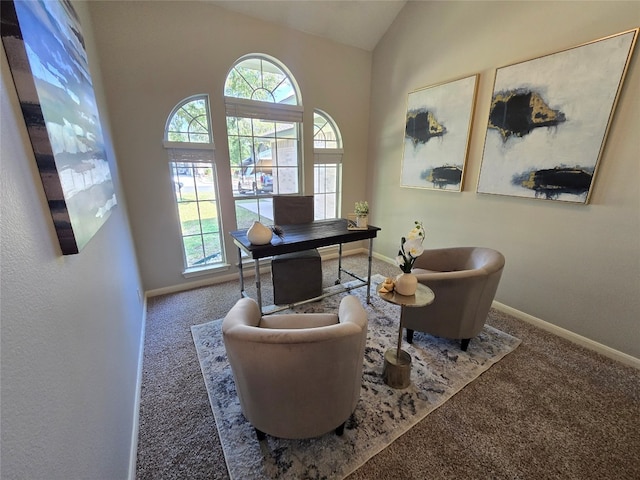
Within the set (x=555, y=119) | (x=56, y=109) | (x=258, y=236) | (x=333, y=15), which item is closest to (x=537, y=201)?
(x=555, y=119)

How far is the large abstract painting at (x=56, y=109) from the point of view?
0.73 m

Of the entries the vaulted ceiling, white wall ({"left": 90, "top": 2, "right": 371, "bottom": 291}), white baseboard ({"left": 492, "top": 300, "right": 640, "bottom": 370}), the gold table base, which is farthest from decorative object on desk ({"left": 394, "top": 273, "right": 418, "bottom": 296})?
the vaulted ceiling

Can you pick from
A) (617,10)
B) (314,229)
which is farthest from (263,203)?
(617,10)

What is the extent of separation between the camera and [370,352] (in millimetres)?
2158

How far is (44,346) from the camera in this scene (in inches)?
27.3

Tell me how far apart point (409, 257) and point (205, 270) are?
8.74ft

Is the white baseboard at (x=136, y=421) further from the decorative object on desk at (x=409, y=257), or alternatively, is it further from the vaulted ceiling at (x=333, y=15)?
the vaulted ceiling at (x=333, y=15)

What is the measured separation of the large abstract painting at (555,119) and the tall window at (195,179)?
121 inches

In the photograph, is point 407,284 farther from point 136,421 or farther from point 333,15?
point 333,15

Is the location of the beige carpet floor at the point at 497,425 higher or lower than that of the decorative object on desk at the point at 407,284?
lower

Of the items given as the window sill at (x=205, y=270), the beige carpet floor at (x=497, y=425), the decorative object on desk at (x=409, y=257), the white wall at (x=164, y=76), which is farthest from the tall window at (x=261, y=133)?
the decorative object on desk at (x=409, y=257)

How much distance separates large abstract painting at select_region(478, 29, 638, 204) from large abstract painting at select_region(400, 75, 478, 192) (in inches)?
11.1

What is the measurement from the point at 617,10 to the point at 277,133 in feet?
10.4

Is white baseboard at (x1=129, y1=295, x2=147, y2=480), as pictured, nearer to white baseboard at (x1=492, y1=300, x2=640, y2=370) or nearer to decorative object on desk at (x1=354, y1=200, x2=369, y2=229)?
decorative object on desk at (x1=354, y1=200, x2=369, y2=229)
